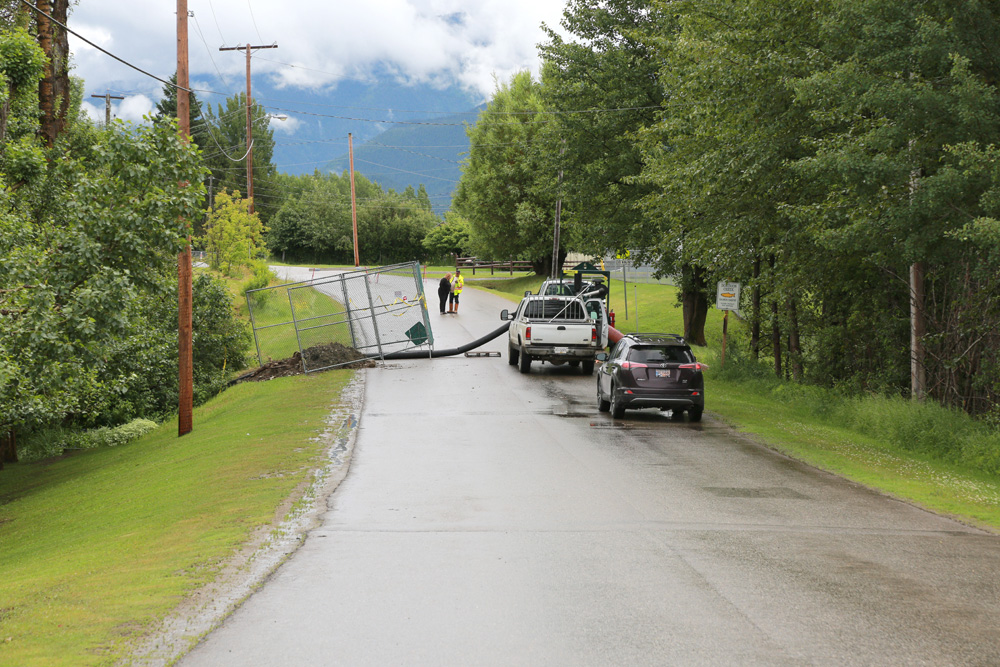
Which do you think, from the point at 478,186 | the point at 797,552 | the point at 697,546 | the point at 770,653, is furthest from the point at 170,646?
the point at 478,186

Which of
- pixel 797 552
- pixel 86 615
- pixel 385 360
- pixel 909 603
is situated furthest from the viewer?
pixel 385 360

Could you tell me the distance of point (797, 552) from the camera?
848 centimetres

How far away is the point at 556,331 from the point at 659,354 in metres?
7.50

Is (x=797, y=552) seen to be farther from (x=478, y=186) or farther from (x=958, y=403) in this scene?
(x=478, y=186)

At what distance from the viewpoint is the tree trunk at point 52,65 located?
877 inches

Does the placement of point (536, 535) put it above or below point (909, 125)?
below

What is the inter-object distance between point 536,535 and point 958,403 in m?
11.4

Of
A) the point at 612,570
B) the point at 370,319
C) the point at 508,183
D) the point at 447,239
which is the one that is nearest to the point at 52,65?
the point at 370,319

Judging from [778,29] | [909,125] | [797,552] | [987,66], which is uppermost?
[778,29]

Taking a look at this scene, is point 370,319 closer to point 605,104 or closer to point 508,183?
point 605,104

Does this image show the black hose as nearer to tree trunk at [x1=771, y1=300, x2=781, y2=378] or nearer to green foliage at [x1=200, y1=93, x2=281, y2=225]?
tree trunk at [x1=771, y1=300, x2=781, y2=378]

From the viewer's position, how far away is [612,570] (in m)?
7.66

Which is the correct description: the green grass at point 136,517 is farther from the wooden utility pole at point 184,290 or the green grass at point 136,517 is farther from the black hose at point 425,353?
the black hose at point 425,353

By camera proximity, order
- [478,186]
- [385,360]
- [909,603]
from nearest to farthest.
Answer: [909,603]
[385,360]
[478,186]
